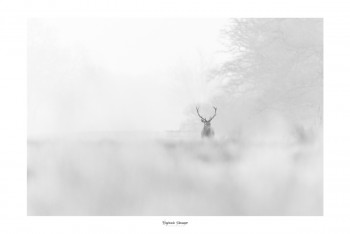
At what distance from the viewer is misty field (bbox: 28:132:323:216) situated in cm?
797

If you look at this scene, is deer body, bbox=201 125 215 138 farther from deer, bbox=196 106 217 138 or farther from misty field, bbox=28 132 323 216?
misty field, bbox=28 132 323 216

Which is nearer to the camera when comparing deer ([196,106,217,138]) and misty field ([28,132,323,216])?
misty field ([28,132,323,216])

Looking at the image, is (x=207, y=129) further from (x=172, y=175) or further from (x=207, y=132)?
(x=172, y=175)

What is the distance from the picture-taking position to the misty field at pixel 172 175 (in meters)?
7.97

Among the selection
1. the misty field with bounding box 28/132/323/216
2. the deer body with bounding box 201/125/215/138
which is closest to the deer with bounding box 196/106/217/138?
the deer body with bounding box 201/125/215/138

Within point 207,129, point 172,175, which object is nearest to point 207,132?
point 207,129

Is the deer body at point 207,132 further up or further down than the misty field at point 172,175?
further up

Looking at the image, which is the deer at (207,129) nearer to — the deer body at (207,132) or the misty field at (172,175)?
the deer body at (207,132)

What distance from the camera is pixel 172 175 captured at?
8.10 meters

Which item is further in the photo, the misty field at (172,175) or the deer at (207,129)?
the deer at (207,129)

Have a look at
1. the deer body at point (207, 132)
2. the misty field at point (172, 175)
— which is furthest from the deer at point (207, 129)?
the misty field at point (172, 175)
